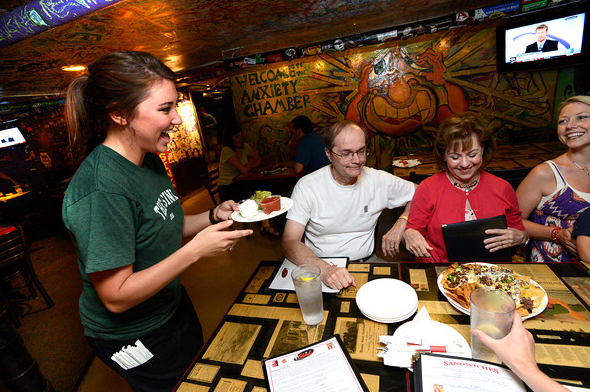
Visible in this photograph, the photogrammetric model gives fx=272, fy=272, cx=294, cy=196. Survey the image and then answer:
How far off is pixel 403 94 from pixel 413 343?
19.8ft

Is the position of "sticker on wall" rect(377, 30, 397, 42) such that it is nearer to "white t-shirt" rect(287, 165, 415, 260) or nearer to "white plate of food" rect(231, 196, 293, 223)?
"white t-shirt" rect(287, 165, 415, 260)

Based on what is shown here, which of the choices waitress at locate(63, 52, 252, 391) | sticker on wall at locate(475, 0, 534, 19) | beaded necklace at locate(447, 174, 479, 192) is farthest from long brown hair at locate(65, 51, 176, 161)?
sticker on wall at locate(475, 0, 534, 19)

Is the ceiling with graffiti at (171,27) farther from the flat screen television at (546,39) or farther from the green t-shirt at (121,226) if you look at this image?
the green t-shirt at (121,226)

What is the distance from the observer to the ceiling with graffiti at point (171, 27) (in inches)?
90.1

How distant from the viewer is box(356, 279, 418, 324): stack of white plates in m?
1.12

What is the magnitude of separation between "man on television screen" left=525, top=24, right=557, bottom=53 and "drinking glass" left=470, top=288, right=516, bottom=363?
5912mm

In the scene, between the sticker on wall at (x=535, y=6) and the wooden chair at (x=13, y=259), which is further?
the sticker on wall at (x=535, y=6)

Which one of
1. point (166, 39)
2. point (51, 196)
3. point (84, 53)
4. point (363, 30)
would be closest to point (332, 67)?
point (363, 30)

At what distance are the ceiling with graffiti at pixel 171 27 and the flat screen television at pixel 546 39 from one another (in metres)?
0.85

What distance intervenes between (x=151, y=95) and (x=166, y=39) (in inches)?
139

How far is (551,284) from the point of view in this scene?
3.92 feet

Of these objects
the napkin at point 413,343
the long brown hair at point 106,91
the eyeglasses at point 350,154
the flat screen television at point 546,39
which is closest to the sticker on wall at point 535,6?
the flat screen television at point 546,39

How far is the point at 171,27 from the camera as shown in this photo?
3426 mm

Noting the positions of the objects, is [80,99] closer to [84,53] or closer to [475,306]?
[475,306]
